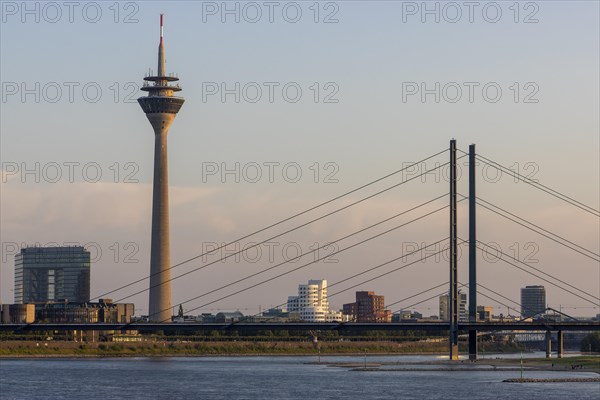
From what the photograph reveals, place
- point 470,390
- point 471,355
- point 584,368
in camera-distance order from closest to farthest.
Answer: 1. point 470,390
2. point 584,368
3. point 471,355

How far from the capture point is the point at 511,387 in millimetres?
117000

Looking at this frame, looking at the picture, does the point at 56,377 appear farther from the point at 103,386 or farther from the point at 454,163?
the point at 454,163

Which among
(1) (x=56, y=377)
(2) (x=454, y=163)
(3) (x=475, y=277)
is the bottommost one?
(1) (x=56, y=377)

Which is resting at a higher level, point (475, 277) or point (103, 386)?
point (475, 277)

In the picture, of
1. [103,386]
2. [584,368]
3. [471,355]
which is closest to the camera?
[103,386]

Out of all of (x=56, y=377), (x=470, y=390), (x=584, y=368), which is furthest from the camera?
(x=584, y=368)

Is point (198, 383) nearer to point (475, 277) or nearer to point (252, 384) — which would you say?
point (252, 384)

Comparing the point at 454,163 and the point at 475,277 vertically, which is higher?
the point at 454,163

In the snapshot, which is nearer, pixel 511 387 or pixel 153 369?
pixel 511 387

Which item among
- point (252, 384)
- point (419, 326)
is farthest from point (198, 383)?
point (419, 326)

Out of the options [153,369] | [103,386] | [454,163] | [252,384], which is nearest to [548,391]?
[252,384]

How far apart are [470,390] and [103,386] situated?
3176 centimetres

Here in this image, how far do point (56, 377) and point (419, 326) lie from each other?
37299 millimetres

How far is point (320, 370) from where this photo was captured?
160 m
